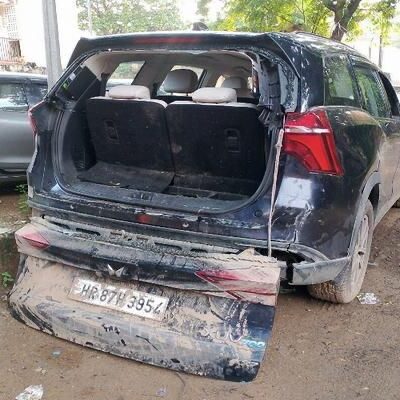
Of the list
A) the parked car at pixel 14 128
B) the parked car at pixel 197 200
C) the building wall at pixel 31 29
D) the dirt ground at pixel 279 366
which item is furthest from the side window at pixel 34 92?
the building wall at pixel 31 29

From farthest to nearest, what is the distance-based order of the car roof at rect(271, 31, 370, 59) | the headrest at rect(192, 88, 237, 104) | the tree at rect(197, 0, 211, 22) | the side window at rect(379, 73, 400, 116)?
the tree at rect(197, 0, 211, 22)
the side window at rect(379, 73, 400, 116)
the headrest at rect(192, 88, 237, 104)
the car roof at rect(271, 31, 370, 59)

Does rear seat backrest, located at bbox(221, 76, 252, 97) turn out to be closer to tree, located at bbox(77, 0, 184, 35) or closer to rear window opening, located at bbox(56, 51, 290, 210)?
rear window opening, located at bbox(56, 51, 290, 210)

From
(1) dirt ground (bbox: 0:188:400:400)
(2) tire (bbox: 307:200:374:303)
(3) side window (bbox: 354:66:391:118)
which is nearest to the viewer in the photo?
(1) dirt ground (bbox: 0:188:400:400)

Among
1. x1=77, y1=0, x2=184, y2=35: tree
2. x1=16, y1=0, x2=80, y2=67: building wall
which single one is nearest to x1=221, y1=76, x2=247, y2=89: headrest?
x1=16, y1=0, x2=80, y2=67: building wall

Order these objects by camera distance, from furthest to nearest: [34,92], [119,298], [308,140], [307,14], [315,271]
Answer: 1. [307,14]
2. [34,92]
3. [119,298]
4. [315,271]
5. [308,140]

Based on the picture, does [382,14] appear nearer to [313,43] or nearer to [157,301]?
[313,43]

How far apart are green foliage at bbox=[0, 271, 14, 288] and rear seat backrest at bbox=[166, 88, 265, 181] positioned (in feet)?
5.03

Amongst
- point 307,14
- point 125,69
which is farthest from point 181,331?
point 307,14

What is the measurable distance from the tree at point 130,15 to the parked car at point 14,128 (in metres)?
29.3

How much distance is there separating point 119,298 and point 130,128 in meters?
1.14

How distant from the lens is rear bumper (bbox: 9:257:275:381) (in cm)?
252

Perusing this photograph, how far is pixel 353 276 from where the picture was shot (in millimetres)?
3281

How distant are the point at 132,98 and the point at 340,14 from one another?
7540mm

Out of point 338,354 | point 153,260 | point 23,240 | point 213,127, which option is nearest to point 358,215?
point 338,354
